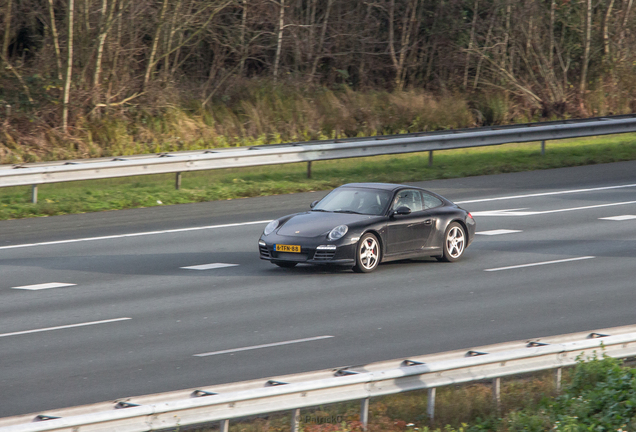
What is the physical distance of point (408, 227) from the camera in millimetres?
14430

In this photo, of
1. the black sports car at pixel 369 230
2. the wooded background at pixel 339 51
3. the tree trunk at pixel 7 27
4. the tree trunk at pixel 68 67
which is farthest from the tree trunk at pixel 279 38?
the black sports car at pixel 369 230

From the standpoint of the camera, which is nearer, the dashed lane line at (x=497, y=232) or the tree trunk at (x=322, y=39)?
the dashed lane line at (x=497, y=232)

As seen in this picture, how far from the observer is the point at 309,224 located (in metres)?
14.1

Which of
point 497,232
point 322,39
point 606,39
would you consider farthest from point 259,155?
point 606,39

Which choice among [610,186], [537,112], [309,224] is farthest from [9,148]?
[537,112]

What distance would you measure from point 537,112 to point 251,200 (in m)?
17.5

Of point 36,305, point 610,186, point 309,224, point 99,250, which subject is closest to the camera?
point 36,305

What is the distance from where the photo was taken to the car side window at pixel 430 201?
49.4ft

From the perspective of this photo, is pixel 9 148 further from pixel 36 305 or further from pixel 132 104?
pixel 36 305

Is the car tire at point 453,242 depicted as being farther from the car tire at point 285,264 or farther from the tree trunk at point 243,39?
the tree trunk at point 243,39

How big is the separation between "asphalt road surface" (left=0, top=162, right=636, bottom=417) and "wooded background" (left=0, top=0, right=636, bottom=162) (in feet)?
35.4

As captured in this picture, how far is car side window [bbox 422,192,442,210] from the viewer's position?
15051 millimetres

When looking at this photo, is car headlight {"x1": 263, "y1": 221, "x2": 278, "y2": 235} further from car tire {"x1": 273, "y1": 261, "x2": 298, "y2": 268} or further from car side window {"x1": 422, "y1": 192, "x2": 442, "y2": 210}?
car side window {"x1": 422, "y1": 192, "x2": 442, "y2": 210}

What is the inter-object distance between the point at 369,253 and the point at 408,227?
0.82m
